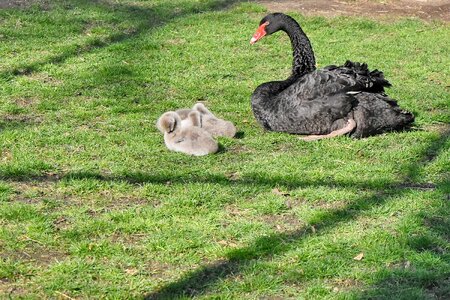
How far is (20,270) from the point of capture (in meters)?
4.31

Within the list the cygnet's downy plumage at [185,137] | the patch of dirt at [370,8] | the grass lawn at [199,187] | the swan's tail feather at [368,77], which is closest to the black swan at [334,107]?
the swan's tail feather at [368,77]

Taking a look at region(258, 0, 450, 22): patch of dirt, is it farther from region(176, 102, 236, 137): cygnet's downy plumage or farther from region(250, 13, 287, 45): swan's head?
region(176, 102, 236, 137): cygnet's downy plumage

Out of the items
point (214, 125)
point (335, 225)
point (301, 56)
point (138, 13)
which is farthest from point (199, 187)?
point (138, 13)

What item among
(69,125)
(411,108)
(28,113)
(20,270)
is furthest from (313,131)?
(20,270)

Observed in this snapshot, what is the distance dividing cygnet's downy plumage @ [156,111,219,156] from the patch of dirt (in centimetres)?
547

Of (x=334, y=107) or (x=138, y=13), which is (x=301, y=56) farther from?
(x=138, y=13)

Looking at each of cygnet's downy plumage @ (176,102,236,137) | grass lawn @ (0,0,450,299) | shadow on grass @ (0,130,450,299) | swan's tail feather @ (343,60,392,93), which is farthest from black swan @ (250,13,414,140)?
shadow on grass @ (0,130,450,299)

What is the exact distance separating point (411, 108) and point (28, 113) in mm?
3430

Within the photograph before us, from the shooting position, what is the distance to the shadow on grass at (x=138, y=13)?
9.31 metres

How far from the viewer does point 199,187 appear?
5.52m

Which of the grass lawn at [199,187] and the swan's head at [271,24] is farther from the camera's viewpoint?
the swan's head at [271,24]

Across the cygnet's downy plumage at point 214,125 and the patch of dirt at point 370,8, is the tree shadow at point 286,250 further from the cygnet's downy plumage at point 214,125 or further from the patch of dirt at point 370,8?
the patch of dirt at point 370,8

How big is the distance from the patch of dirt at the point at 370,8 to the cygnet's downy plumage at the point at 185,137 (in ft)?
17.9

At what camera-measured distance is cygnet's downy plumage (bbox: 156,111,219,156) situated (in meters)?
6.16
